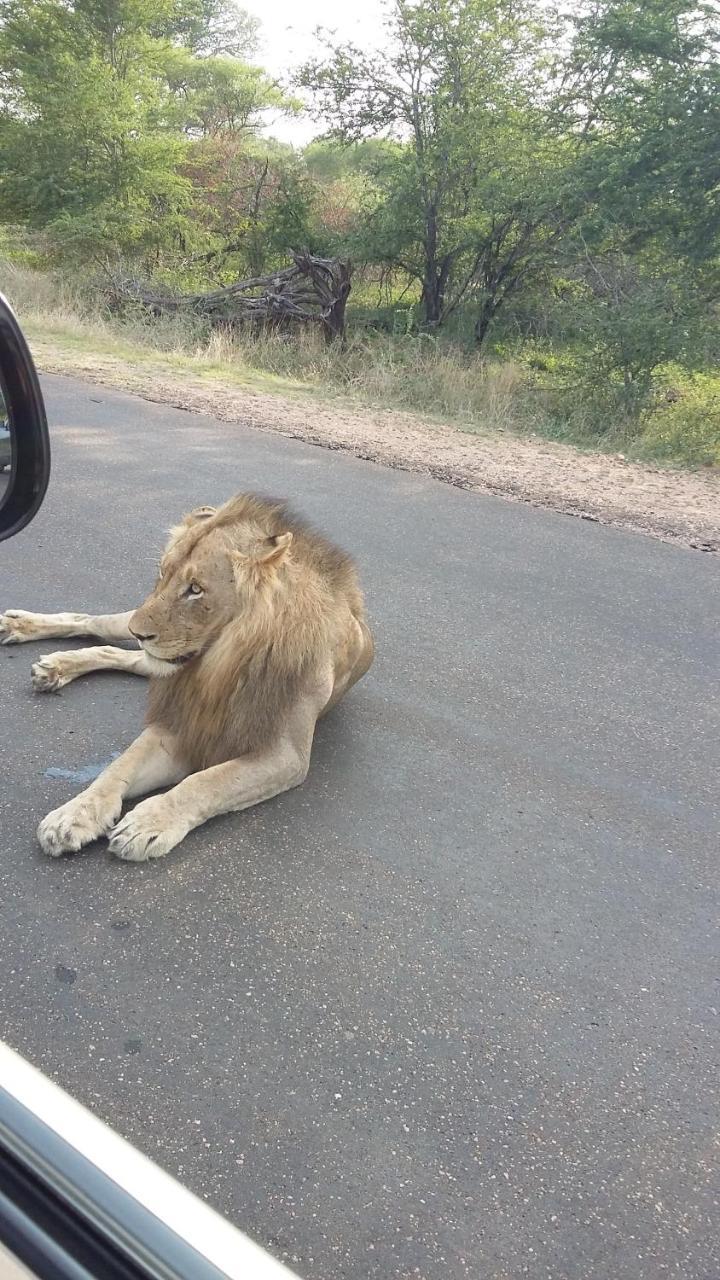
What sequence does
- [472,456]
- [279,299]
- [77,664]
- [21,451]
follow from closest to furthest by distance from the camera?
[21,451]
[77,664]
[472,456]
[279,299]

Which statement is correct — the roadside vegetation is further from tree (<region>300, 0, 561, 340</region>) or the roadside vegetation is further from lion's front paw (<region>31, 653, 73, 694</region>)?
lion's front paw (<region>31, 653, 73, 694</region>)

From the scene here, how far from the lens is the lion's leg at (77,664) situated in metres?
3.57

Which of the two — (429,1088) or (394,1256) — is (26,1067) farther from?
(429,1088)

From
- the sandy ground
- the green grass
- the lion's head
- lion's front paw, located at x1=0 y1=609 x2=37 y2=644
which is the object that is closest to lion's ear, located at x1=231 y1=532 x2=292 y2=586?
the lion's head

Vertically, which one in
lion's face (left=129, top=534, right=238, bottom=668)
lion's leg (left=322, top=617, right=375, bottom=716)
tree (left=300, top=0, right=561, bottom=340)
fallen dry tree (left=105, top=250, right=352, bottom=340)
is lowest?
lion's leg (left=322, top=617, right=375, bottom=716)


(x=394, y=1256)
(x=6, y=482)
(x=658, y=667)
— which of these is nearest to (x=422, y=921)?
(x=394, y=1256)

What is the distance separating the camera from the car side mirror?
7.04 feet

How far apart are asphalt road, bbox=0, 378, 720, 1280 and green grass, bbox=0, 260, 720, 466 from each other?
21.1 ft

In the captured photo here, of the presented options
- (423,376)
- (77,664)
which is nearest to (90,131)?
(423,376)

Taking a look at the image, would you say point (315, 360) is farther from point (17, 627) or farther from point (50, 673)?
point (50, 673)

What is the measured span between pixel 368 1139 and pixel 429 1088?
204mm

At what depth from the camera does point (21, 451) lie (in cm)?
219

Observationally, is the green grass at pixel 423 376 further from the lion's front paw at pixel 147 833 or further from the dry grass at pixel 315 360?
the lion's front paw at pixel 147 833

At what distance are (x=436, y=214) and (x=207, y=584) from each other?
47.3 ft
